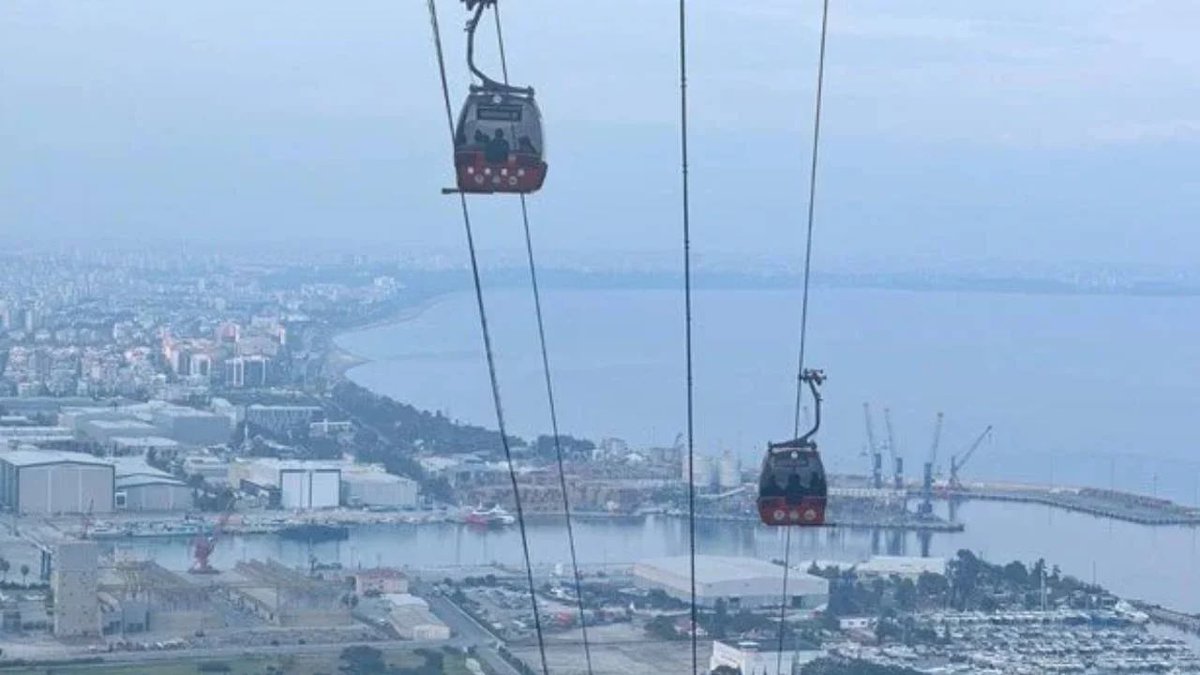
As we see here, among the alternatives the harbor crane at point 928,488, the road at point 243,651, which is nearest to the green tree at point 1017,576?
the road at point 243,651

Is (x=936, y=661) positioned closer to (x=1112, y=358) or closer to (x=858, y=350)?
(x=858, y=350)

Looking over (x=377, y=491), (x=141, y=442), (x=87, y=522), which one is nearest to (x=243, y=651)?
(x=87, y=522)

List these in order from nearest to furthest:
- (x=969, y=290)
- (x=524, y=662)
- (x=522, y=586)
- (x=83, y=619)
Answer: (x=524, y=662), (x=83, y=619), (x=522, y=586), (x=969, y=290)

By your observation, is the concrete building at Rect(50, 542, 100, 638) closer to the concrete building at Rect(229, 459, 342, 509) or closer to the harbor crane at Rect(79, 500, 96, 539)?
the harbor crane at Rect(79, 500, 96, 539)

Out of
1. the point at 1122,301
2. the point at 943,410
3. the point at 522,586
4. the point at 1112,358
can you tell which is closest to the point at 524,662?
the point at 522,586

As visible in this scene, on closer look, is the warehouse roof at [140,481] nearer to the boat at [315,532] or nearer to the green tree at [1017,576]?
the boat at [315,532]

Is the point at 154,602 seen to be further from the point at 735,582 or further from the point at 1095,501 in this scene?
the point at 1095,501

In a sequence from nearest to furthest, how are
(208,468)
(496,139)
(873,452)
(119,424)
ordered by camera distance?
1. (496,139)
2. (208,468)
3. (119,424)
4. (873,452)
